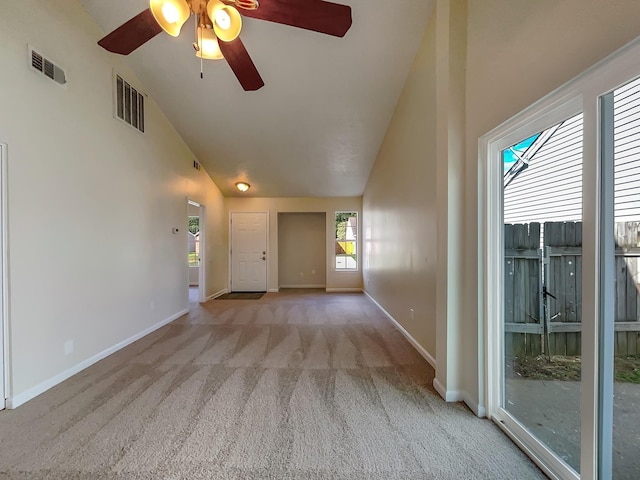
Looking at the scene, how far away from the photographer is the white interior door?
7504mm

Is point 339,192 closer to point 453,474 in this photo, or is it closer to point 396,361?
point 396,361

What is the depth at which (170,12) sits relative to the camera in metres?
1.73

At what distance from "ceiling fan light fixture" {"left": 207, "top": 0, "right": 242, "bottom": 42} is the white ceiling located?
1.34m

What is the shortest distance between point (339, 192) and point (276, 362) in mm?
4897

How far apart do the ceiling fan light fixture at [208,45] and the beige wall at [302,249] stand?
243 inches

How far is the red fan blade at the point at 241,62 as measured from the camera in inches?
85.8

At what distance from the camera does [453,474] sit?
1532 millimetres

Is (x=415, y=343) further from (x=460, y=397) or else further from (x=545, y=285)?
(x=545, y=285)

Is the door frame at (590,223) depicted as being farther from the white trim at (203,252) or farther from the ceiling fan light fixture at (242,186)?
the white trim at (203,252)

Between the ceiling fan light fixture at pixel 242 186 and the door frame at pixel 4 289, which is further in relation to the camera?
the ceiling fan light fixture at pixel 242 186

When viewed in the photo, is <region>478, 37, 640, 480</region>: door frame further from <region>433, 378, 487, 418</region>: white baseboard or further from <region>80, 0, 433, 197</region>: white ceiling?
<region>80, 0, 433, 197</region>: white ceiling

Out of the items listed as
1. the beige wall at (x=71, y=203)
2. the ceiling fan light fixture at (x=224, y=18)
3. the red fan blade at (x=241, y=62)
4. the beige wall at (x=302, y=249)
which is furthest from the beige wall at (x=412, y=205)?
the beige wall at (x=302, y=249)

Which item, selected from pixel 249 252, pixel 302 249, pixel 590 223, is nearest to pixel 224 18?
pixel 590 223

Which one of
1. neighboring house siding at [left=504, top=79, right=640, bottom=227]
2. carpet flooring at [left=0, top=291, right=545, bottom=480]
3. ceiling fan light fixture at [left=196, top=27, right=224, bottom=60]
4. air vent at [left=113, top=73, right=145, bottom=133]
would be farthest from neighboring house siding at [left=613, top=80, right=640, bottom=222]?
air vent at [left=113, top=73, right=145, bottom=133]
